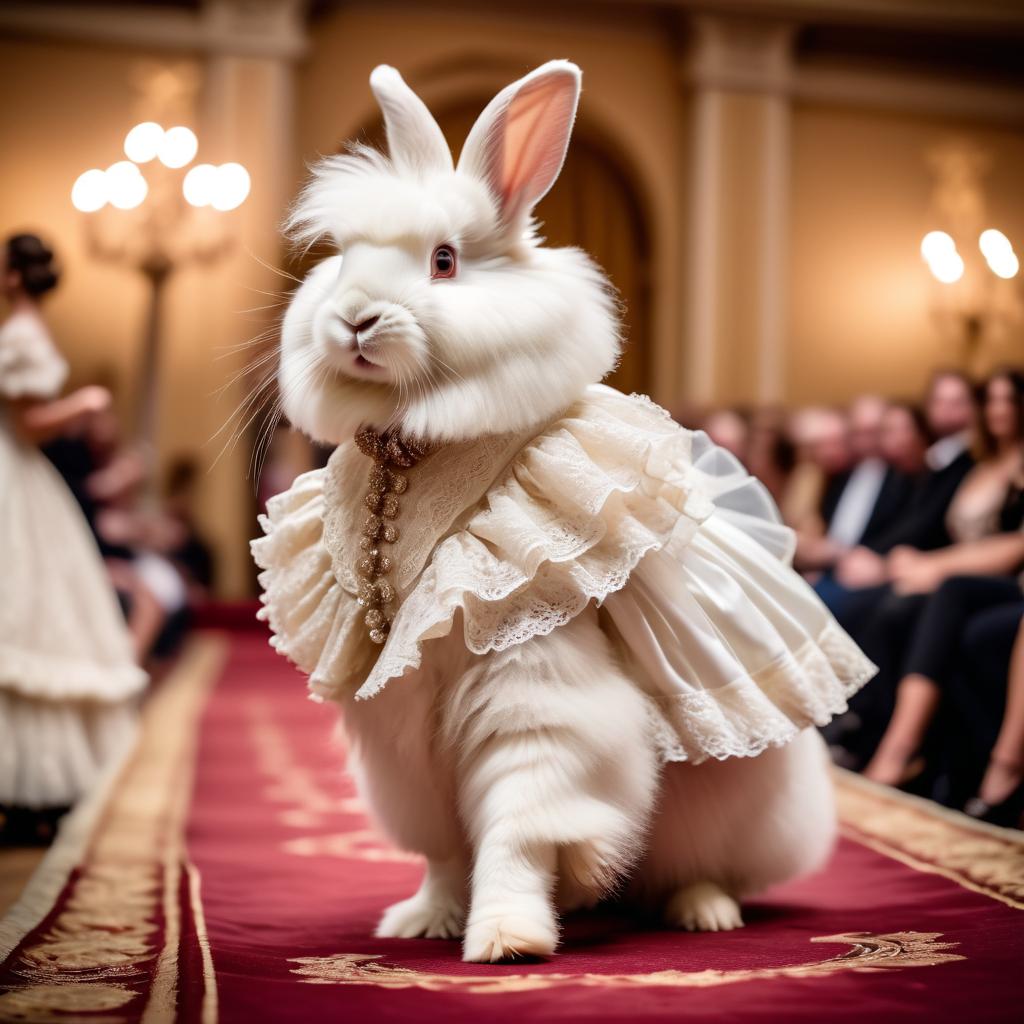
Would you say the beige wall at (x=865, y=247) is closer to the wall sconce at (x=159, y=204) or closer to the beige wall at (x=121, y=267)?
the beige wall at (x=121, y=267)

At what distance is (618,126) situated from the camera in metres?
9.88

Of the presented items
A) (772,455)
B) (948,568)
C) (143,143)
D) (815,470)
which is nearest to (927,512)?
(948,568)

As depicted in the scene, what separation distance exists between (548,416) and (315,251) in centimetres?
61

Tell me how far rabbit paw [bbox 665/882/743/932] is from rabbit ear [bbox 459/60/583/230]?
3.30 feet

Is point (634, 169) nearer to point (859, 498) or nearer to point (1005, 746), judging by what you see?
point (859, 498)

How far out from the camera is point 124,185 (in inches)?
314

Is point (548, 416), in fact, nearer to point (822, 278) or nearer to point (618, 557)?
point (618, 557)

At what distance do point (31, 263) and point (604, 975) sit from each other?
233 cm

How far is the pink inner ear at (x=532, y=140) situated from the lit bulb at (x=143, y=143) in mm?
7008

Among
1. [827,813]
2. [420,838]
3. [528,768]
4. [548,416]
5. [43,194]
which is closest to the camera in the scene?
[528,768]

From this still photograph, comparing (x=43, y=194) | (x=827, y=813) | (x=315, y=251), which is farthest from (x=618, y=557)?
(x=43, y=194)

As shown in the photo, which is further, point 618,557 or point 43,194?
point 43,194

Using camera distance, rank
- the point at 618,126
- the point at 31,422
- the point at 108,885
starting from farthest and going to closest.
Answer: the point at 618,126 < the point at 31,422 < the point at 108,885

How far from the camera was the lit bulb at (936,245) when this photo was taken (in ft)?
29.5
